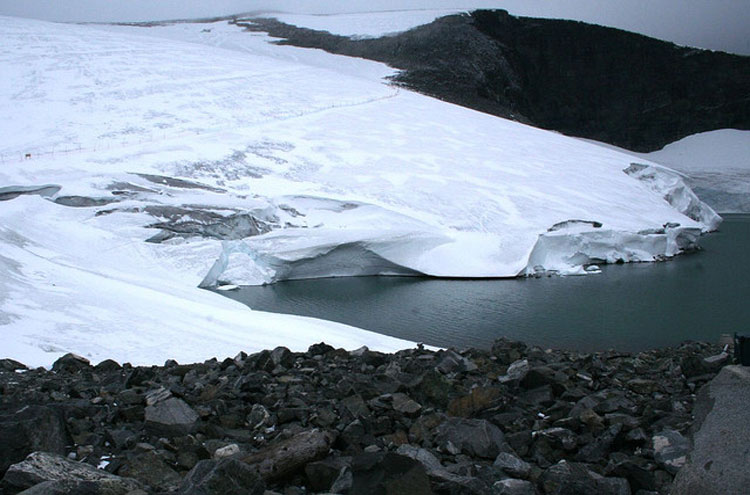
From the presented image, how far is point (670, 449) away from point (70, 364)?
4.22 meters

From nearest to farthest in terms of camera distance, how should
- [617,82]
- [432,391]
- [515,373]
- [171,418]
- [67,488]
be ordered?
[67,488], [171,418], [432,391], [515,373], [617,82]

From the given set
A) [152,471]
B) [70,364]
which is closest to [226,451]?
[152,471]

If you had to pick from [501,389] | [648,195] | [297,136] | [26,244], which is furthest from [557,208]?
[501,389]

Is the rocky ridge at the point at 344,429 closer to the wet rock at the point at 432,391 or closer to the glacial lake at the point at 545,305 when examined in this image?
the wet rock at the point at 432,391

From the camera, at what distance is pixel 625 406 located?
12.1 ft

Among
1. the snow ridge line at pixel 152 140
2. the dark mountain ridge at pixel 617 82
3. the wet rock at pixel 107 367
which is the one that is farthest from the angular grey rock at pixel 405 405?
the dark mountain ridge at pixel 617 82

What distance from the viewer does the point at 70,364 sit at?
5.10 metres

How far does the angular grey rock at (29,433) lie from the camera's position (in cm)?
254

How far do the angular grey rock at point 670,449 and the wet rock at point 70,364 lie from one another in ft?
13.0

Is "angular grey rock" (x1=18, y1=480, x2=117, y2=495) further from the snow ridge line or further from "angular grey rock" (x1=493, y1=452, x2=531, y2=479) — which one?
the snow ridge line

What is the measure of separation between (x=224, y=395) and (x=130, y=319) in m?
3.76

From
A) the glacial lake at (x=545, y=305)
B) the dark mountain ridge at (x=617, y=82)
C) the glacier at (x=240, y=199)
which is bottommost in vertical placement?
the glacial lake at (x=545, y=305)

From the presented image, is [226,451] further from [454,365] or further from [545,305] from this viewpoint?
[545,305]

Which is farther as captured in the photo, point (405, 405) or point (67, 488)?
point (405, 405)
